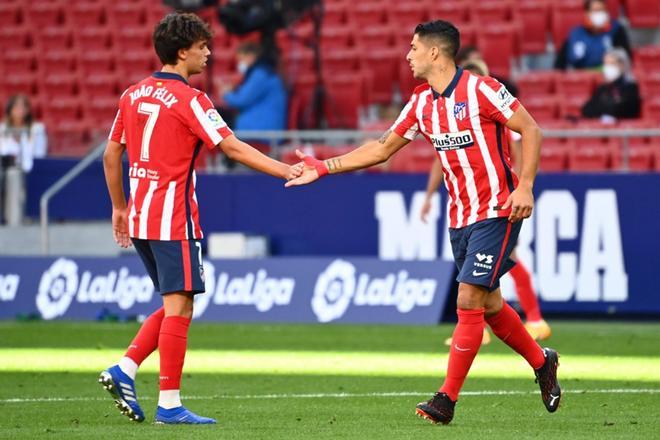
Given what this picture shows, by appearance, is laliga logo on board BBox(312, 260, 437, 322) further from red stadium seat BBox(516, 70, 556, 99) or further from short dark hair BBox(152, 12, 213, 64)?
short dark hair BBox(152, 12, 213, 64)

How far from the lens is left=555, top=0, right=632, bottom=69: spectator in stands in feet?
57.9

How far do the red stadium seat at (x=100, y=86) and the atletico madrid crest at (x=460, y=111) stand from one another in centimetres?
1296

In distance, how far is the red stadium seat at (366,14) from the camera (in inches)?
801

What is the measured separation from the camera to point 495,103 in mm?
7680

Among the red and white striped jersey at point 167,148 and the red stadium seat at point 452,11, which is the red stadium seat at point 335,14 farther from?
the red and white striped jersey at point 167,148

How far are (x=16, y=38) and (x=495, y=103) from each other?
1537 cm

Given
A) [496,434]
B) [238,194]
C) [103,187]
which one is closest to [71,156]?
[103,187]

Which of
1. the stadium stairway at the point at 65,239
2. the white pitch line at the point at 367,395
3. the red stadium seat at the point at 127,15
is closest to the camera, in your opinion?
the white pitch line at the point at 367,395

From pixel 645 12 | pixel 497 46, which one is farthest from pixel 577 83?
pixel 645 12

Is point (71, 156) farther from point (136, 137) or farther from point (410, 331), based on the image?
point (136, 137)

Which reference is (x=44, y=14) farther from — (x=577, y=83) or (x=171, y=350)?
(x=171, y=350)

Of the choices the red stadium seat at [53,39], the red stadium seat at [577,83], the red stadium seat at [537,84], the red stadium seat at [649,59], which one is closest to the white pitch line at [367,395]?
the red stadium seat at [577,83]

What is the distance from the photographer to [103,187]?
16.3 m

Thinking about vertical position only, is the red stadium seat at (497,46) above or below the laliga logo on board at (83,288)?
above
